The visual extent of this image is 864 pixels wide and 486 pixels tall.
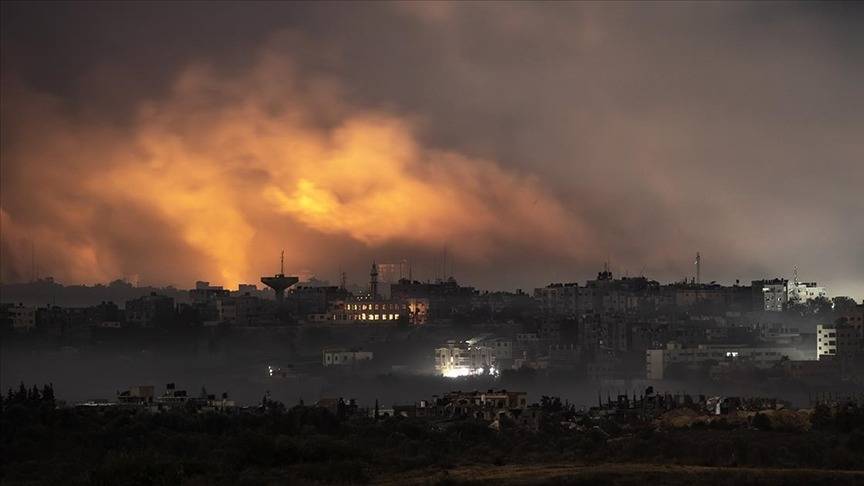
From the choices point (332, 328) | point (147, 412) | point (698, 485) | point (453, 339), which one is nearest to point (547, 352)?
point (453, 339)

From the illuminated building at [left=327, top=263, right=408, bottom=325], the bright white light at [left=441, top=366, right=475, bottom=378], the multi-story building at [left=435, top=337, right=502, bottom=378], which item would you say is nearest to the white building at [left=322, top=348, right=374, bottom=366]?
the multi-story building at [left=435, top=337, right=502, bottom=378]

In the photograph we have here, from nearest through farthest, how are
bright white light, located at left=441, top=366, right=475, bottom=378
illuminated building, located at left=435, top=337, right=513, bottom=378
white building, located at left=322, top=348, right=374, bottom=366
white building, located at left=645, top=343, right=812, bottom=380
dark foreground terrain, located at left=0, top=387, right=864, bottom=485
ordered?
dark foreground terrain, located at left=0, top=387, right=864, bottom=485 < white building, located at left=645, top=343, right=812, bottom=380 < bright white light, located at left=441, top=366, right=475, bottom=378 < illuminated building, located at left=435, top=337, right=513, bottom=378 < white building, located at left=322, top=348, right=374, bottom=366

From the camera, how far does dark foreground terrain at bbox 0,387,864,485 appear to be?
72.3ft

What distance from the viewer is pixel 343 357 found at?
254 ft

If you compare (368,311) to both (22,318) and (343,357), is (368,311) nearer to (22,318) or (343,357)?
(343,357)

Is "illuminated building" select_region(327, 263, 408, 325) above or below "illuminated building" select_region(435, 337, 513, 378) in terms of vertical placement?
above

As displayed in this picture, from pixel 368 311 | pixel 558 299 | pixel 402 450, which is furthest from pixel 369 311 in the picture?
pixel 402 450

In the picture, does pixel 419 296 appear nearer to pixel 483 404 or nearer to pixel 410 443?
pixel 483 404

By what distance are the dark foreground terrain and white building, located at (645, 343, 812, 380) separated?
104 ft

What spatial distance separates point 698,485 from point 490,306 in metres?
78.7

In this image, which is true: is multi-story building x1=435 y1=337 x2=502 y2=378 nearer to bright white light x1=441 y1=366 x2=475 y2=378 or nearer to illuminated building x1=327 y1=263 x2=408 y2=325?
bright white light x1=441 y1=366 x2=475 y2=378

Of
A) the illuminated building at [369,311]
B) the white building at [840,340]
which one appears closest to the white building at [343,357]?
the illuminated building at [369,311]

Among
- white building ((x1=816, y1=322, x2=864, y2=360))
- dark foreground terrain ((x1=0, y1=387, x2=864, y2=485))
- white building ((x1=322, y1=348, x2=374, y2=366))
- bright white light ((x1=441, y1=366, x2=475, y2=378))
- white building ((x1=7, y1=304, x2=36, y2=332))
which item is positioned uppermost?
white building ((x1=7, y1=304, x2=36, y2=332))

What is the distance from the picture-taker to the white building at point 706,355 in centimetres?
7050
